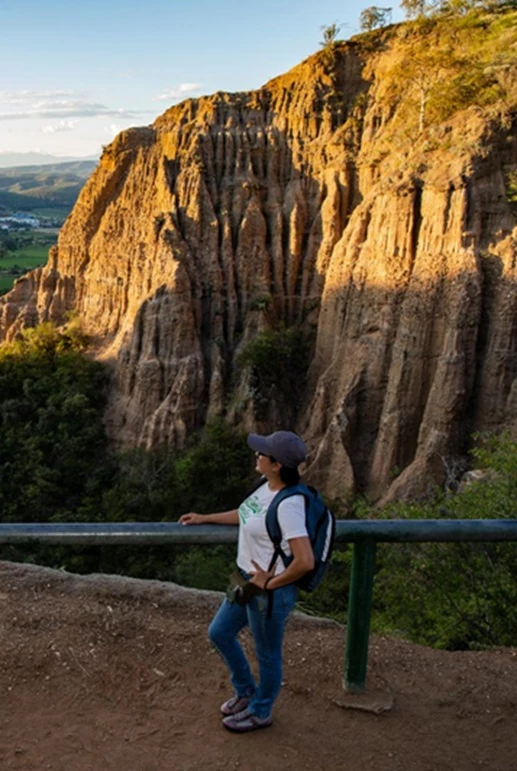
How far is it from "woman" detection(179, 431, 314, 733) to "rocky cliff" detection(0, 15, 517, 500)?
585 inches

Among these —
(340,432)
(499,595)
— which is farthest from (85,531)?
(340,432)

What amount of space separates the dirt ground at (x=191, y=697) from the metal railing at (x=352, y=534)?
0.66m

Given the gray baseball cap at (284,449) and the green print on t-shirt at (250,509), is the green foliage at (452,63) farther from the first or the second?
the green print on t-shirt at (250,509)

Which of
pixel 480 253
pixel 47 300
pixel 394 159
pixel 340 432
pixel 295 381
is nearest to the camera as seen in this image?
pixel 480 253

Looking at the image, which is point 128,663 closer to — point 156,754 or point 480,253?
point 156,754

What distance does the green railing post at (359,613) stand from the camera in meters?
3.29

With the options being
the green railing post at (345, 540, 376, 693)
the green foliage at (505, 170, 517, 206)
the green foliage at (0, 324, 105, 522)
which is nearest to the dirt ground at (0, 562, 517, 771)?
the green railing post at (345, 540, 376, 693)

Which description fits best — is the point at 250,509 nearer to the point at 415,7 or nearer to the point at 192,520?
the point at 192,520

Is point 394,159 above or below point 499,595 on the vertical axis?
above

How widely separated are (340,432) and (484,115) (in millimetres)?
10286

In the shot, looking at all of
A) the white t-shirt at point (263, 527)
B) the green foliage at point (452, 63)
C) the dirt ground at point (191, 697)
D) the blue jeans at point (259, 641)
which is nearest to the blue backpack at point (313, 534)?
the white t-shirt at point (263, 527)

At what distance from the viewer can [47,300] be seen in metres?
31.4

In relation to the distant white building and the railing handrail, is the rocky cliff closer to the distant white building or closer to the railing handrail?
the railing handrail

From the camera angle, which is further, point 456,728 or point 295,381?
point 295,381
